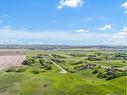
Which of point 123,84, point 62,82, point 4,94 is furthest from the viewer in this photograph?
point 62,82

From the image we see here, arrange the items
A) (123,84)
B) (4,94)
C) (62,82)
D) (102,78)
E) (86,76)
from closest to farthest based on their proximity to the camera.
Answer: (4,94) → (123,84) → (62,82) → (102,78) → (86,76)

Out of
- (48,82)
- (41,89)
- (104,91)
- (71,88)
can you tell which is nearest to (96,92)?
(104,91)

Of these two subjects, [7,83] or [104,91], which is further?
[7,83]

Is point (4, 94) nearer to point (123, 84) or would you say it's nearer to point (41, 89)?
point (41, 89)

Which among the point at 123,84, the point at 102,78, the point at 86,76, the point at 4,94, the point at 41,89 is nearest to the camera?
the point at 4,94

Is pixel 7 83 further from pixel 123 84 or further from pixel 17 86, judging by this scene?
pixel 123 84

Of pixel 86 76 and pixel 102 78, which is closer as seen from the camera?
pixel 102 78

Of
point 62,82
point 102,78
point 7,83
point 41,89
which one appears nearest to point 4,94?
point 41,89

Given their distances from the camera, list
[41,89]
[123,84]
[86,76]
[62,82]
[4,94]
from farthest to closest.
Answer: [86,76] < [62,82] < [123,84] < [41,89] < [4,94]
